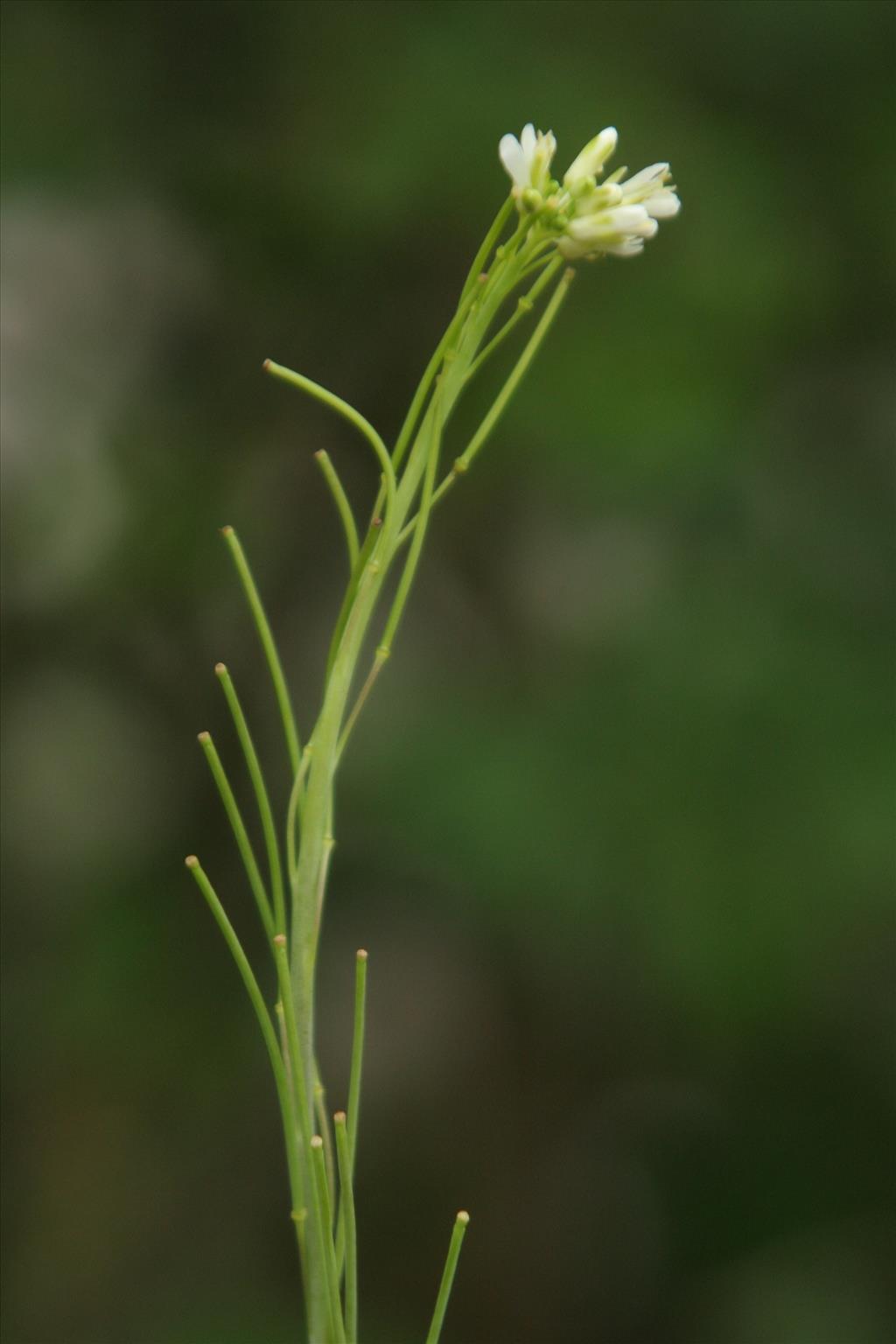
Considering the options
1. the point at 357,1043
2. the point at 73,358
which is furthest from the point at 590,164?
the point at 73,358

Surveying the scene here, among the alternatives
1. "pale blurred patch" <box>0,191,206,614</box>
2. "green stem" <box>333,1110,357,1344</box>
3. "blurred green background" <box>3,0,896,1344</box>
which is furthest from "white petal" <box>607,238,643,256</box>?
"pale blurred patch" <box>0,191,206,614</box>

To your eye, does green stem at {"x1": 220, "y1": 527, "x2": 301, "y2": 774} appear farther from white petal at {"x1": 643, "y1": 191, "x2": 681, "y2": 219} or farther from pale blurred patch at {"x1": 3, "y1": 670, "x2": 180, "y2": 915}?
pale blurred patch at {"x1": 3, "y1": 670, "x2": 180, "y2": 915}

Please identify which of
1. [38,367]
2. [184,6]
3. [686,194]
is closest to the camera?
[686,194]

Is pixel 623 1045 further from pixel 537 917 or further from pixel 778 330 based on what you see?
pixel 778 330

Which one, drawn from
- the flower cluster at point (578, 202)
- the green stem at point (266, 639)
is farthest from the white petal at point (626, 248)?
the green stem at point (266, 639)

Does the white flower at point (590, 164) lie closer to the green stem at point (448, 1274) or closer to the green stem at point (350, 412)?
the green stem at point (350, 412)

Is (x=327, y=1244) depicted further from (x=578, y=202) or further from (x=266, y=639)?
(x=578, y=202)

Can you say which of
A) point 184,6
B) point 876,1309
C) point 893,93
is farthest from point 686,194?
point 876,1309
